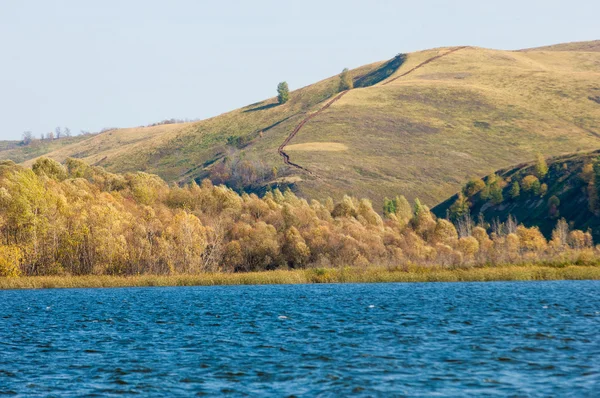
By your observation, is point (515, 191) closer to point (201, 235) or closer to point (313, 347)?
point (201, 235)

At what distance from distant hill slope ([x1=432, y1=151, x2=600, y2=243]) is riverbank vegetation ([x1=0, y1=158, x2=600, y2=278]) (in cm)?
683

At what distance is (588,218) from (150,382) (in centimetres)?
14070

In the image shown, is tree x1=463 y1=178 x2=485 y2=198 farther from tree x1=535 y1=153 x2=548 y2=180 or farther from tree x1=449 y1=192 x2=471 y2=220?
tree x1=535 y1=153 x2=548 y2=180

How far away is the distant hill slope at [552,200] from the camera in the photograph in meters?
157

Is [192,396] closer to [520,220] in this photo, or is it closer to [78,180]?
[78,180]

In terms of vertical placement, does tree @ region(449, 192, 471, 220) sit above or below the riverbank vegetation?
below

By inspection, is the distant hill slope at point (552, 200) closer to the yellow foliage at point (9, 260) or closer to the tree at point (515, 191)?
the tree at point (515, 191)

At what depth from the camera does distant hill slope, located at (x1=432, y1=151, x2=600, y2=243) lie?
157m

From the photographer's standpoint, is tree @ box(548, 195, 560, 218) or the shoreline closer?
the shoreline

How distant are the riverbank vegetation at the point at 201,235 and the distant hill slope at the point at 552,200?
683cm

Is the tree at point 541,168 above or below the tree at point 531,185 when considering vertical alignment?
above

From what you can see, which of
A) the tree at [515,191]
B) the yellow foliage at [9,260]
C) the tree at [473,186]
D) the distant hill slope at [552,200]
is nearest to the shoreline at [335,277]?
the yellow foliage at [9,260]

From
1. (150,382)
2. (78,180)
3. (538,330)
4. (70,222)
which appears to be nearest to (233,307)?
(538,330)

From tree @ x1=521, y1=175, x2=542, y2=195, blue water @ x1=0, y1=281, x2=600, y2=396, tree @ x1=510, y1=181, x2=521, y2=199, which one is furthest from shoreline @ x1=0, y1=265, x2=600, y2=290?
tree @ x1=510, y1=181, x2=521, y2=199
